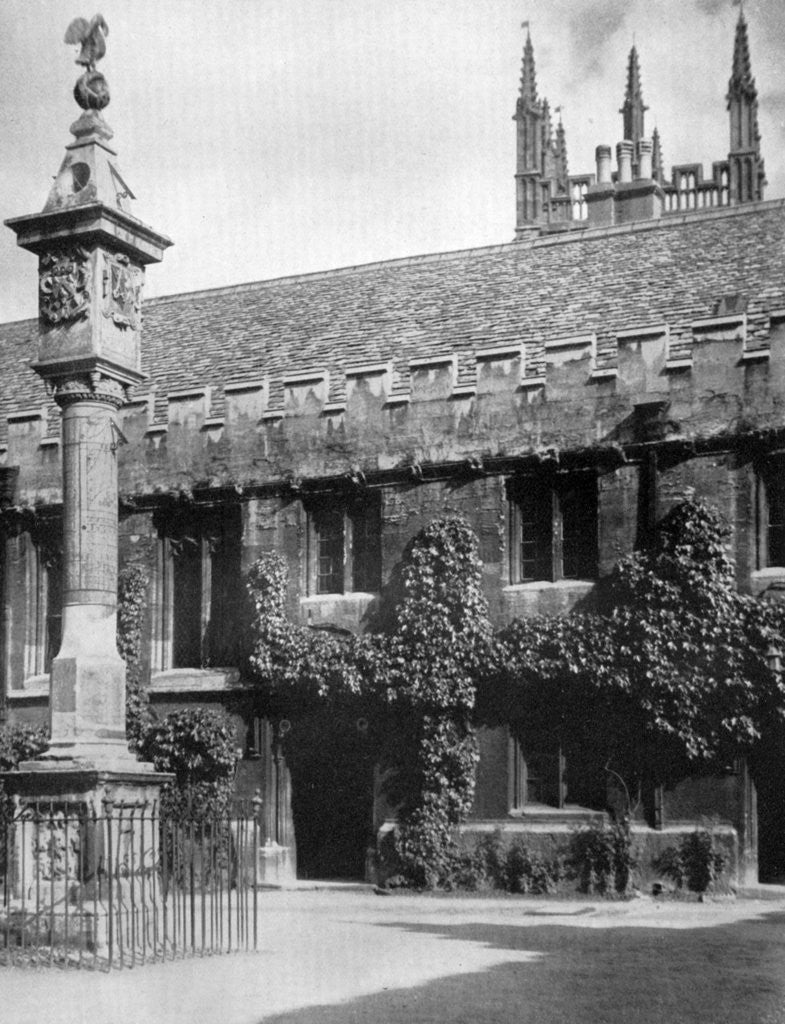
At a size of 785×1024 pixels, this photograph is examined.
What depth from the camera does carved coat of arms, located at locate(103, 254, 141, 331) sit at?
1354 cm

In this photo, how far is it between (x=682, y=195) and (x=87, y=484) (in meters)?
52.0

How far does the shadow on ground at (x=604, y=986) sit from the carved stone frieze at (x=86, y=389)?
5.60 m

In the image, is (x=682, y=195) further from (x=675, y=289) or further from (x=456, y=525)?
(x=456, y=525)

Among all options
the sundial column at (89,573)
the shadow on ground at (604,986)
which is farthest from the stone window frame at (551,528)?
the sundial column at (89,573)

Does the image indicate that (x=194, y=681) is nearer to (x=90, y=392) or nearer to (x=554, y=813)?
(x=554, y=813)

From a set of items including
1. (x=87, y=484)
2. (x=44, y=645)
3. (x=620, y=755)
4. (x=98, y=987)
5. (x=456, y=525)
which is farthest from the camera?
(x=44, y=645)

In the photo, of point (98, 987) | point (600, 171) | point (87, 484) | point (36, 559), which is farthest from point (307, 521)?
point (600, 171)

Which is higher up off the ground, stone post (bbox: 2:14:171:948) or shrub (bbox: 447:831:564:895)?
stone post (bbox: 2:14:171:948)

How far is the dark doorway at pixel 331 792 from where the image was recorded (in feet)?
69.1

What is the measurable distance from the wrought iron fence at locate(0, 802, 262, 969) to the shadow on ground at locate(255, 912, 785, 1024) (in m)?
1.99

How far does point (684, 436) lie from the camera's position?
19797mm

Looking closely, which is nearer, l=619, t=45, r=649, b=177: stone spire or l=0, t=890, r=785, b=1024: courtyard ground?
l=0, t=890, r=785, b=1024: courtyard ground

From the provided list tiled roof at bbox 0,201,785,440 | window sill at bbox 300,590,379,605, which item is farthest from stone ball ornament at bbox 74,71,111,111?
window sill at bbox 300,590,379,605

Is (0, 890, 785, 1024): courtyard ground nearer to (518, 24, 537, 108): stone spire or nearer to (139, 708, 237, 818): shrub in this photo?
(139, 708, 237, 818): shrub
